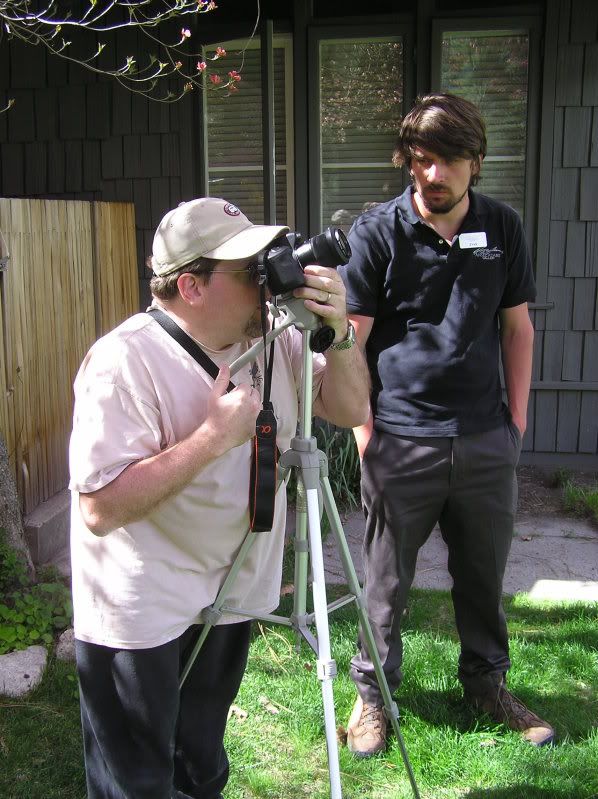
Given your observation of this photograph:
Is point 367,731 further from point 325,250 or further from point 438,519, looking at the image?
point 325,250

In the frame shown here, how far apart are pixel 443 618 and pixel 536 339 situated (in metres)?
2.68

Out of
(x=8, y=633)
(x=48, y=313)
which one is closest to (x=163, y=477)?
(x=8, y=633)

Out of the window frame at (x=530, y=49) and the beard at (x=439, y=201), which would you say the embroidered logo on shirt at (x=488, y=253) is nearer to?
the beard at (x=439, y=201)

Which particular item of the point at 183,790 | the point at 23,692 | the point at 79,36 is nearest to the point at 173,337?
the point at 183,790

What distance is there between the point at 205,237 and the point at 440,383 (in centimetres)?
114

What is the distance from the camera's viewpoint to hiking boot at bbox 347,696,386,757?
2.76 metres

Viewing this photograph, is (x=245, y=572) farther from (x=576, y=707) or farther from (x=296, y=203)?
(x=296, y=203)

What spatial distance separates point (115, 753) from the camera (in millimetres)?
1909

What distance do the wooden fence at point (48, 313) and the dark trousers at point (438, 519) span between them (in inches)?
93.2

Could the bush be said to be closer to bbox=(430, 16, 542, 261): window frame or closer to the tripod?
the tripod

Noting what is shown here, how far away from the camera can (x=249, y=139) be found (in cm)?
599

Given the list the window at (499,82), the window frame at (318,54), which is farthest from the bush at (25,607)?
the window at (499,82)

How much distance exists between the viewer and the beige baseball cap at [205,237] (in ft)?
5.91

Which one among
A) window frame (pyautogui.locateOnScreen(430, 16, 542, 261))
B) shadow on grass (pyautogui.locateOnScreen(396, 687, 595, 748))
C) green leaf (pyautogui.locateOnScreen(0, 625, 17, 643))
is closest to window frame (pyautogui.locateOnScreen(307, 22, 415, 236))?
window frame (pyautogui.locateOnScreen(430, 16, 542, 261))
